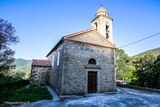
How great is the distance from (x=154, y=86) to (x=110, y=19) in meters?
11.4

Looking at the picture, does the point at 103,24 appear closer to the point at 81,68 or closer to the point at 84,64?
the point at 84,64

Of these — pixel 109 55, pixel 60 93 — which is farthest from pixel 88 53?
pixel 60 93

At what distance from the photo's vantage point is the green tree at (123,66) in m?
28.0

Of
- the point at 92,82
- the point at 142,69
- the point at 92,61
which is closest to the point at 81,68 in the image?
the point at 92,61

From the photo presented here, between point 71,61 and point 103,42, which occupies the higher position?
point 103,42

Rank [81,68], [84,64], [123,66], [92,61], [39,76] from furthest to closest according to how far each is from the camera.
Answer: [123,66]
[39,76]
[92,61]
[84,64]
[81,68]

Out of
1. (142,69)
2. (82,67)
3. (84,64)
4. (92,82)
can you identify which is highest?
(84,64)

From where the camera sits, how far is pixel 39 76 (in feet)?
57.6

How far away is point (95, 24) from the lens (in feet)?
60.5

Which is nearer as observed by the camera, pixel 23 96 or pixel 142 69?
pixel 23 96

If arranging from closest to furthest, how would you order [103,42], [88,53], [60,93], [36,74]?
1. [60,93]
2. [88,53]
3. [103,42]
4. [36,74]

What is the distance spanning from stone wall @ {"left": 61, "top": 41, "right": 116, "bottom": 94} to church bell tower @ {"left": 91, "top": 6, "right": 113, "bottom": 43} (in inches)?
108

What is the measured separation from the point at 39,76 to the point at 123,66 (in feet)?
63.7

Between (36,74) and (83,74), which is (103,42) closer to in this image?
(83,74)
